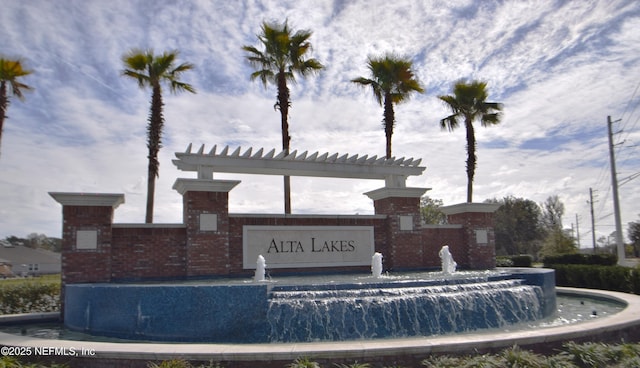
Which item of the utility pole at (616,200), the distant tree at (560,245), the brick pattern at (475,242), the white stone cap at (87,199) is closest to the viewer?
the white stone cap at (87,199)

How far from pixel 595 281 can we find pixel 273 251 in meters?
10.9

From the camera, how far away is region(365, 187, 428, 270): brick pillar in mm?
15938

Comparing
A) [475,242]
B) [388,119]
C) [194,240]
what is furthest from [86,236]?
[388,119]

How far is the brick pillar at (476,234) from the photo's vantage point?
57.1 feet

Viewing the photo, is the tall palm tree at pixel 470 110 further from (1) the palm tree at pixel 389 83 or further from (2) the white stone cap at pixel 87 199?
(2) the white stone cap at pixel 87 199

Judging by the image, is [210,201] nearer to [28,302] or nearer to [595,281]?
[28,302]

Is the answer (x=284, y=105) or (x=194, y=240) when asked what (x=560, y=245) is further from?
(x=194, y=240)

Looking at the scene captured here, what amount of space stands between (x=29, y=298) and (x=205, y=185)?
6587mm

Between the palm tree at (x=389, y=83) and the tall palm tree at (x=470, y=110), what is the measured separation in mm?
2253

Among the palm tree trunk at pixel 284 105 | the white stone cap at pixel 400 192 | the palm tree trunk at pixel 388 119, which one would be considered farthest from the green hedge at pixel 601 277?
the palm tree trunk at pixel 284 105

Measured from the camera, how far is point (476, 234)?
17.5 meters

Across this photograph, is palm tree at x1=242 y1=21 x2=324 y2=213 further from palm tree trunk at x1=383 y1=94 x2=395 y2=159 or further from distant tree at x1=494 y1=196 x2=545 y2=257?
distant tree at x1=494 y1=196 x2=545 y2=257

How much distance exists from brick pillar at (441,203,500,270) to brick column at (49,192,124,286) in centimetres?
1125

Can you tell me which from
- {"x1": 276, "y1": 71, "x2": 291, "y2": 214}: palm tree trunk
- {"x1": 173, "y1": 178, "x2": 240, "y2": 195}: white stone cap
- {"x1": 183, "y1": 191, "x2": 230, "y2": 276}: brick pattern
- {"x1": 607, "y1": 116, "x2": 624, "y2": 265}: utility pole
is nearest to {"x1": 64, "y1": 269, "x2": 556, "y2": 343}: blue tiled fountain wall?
{"x1": 183, "y1": 191, "x2": 230, "y2": 276}: brick pattern
